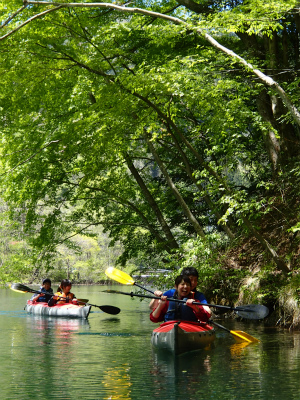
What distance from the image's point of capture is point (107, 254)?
54375mm

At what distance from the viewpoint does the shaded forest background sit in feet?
32.3

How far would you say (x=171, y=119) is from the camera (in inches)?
439

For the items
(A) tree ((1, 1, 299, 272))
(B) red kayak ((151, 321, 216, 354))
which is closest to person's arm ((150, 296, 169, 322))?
(B) red kayak ((151, 321, 216, 354))

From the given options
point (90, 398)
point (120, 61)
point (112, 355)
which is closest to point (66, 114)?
point (120, 61)

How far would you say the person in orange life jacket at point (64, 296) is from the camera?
1494 cm

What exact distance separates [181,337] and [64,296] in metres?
8.00

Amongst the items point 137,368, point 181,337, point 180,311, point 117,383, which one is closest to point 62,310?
point 180,311

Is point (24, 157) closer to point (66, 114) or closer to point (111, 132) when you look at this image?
point (66, 114)

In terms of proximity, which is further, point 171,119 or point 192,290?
point 171,119

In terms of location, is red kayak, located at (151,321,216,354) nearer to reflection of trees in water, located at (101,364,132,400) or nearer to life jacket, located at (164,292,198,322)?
life jacket, located at (164,292,198,322)

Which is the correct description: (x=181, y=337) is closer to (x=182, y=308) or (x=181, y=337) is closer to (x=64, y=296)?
(x=182, y=308)

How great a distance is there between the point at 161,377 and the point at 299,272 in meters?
5.02

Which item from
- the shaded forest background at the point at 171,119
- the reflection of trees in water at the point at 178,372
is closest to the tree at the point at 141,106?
the shaded forest background at the point at 171,119

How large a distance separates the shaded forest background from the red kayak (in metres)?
2.22
